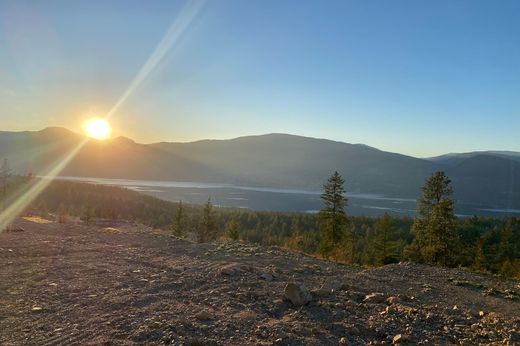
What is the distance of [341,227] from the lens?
35.8 meters

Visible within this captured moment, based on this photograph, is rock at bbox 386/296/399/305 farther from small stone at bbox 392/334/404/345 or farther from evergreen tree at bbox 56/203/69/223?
evergreen tree at bbox 56/203/69/223

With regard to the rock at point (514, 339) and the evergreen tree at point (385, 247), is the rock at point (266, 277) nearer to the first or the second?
the rock at point (514, 339)

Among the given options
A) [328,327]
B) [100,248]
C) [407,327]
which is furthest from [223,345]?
[100,248]

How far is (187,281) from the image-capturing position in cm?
1100

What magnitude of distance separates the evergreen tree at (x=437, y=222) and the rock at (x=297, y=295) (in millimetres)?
22721

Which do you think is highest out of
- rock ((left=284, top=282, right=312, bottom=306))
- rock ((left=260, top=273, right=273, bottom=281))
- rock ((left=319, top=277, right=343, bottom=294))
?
rock ((left=284, top=282, right=312, bottom=306))

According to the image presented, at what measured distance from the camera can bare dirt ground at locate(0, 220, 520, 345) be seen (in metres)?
7.23

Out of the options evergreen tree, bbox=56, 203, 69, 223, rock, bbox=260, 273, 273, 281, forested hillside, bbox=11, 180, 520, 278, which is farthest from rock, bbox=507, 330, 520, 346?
forested hillside, bbox=11, 180, 520, 278

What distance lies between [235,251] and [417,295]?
334 inches

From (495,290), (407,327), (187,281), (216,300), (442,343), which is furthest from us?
(495,290)

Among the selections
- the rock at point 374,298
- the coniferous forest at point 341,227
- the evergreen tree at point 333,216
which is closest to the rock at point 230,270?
the rock at point 374,298

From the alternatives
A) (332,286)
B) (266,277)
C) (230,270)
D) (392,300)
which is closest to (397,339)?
(392,300)

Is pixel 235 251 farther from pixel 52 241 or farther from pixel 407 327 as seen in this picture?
pixel 407 327

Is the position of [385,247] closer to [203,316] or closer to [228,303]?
[228,303]
